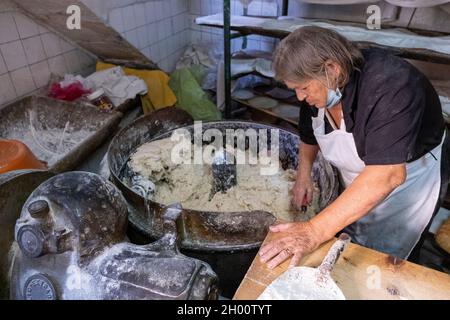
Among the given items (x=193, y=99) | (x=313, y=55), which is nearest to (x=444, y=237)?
(x=313, y=55)

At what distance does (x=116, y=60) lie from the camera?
3447 millimetres

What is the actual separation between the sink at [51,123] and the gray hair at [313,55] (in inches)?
64.0

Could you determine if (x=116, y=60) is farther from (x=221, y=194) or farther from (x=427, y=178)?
(x=427, y=178)

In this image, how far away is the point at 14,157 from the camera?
62.9 inches

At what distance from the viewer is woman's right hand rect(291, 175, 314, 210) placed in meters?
1.69

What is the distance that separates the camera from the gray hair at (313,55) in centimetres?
112

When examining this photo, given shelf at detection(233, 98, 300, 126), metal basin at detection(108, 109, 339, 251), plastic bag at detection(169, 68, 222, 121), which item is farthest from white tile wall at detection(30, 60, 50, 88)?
shelf at detection(233, 98, 300, 126)

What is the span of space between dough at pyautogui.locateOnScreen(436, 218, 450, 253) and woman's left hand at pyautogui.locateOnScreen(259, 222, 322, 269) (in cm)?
127

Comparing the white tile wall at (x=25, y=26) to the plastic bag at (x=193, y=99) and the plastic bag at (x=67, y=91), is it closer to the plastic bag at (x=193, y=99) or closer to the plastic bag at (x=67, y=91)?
the plastic bag at (x=67, y=91)

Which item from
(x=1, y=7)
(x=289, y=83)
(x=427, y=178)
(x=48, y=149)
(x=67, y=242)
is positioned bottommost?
(x=48, y=149)

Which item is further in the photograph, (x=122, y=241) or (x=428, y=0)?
(x=428, y=0)

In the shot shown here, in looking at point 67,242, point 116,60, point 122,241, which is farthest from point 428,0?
point 116,60

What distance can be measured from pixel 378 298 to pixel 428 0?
205cm

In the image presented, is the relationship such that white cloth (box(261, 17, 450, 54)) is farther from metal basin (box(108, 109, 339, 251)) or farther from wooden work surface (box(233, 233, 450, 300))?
wooden work surface (box(233, 233, 450, 300))
